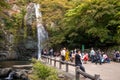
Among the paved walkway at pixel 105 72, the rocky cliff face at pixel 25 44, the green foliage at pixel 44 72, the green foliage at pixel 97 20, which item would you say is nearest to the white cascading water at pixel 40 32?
the rocky cliff face at pixel 25 44

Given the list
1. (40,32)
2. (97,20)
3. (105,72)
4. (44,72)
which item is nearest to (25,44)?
(40,32)

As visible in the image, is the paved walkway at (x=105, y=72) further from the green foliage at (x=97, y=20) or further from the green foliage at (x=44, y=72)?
the green foliage at (x=97, y=20)

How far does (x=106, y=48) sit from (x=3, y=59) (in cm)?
1674

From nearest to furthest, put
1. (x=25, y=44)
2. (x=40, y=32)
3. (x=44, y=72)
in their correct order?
(x=44, y=72), (x=40, y=32), (x=25, y=44)

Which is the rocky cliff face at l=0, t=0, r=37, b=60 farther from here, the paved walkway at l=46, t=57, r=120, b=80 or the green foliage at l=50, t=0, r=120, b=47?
the paved walkway at l=46, t=57, r=120, b=80

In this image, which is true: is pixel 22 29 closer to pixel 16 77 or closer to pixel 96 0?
pixel 96 0

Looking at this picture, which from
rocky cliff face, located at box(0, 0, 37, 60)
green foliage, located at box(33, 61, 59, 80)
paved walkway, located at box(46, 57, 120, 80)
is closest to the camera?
green foliage, located at box(33, 61, 59, 80)

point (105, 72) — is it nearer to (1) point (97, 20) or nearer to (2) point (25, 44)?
(1) point (97, 20)

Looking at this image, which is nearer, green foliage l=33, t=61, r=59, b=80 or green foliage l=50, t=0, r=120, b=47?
green foliage l=33, t=61, r=59, b=80

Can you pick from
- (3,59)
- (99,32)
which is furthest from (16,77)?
(3,59)

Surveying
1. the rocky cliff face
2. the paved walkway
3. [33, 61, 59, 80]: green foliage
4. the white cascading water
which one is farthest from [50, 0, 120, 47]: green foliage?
[33, 61, 59, 80]: green foliage

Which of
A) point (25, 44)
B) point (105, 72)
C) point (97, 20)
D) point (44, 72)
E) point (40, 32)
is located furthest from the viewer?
point (25, 44)

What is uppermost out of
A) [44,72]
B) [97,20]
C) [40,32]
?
[97,20]

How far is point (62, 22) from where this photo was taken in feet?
139
